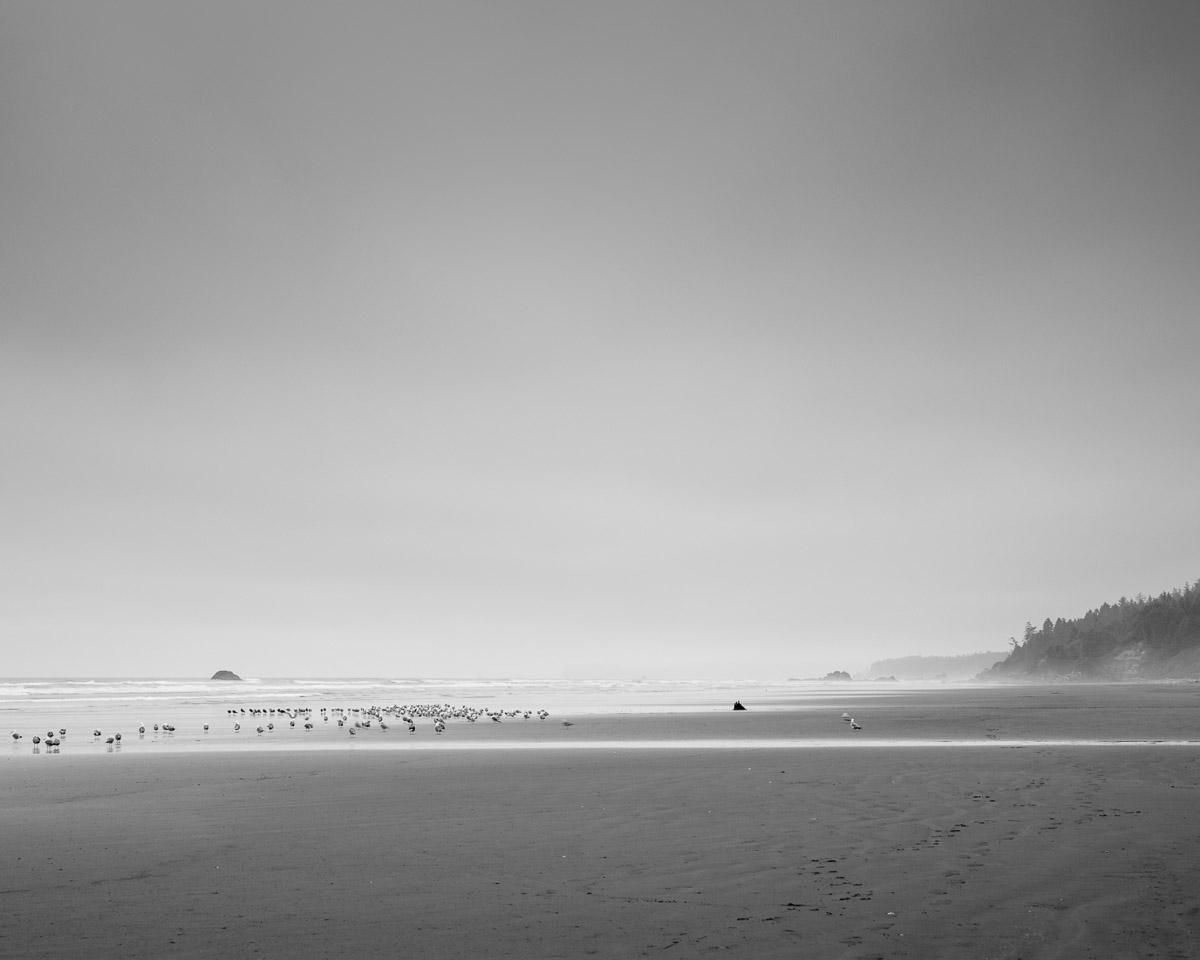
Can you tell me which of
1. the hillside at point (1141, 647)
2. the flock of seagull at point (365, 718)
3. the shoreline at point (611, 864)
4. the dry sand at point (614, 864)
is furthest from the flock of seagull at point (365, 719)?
the hillside at point (1141, 647)

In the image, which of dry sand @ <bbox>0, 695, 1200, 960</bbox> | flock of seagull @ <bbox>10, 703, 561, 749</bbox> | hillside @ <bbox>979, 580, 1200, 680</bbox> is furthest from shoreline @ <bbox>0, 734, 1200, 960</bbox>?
hillside @ <bbox>979, 580, 1200, 680</bbox>

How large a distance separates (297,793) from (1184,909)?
14.6 m

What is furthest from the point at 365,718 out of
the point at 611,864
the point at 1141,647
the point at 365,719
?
the point at 1141,647

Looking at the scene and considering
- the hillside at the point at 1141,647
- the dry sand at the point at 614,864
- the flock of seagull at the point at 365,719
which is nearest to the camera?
the dry sand at the point at 614,864

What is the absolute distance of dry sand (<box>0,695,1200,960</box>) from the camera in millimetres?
7688

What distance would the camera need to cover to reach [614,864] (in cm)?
1066

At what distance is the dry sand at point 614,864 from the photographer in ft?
25.2

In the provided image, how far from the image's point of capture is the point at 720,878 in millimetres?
9875

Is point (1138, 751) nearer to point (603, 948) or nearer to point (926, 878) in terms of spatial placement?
point (926, 878)

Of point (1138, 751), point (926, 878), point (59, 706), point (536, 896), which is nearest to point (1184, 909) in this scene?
point (926, 878)

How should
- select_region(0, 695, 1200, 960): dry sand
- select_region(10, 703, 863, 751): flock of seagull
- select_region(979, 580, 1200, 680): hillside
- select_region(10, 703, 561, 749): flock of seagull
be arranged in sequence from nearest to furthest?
select_region(0, 695, 1200, 960): dry sand < select_region(10, 703, 863, 751): flock of seagull < select_region(10, 703, 561, 749): flock of seagull < select_region(979, 580, 1200, 680): hillside

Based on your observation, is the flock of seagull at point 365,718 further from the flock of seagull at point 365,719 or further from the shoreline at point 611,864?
the shoreline at point 611,864

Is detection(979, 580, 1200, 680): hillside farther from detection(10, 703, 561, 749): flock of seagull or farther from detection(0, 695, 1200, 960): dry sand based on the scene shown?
detection(0, 695, 1200, 960): dry sand

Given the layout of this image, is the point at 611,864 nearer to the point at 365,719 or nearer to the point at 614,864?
the point at 614,864
